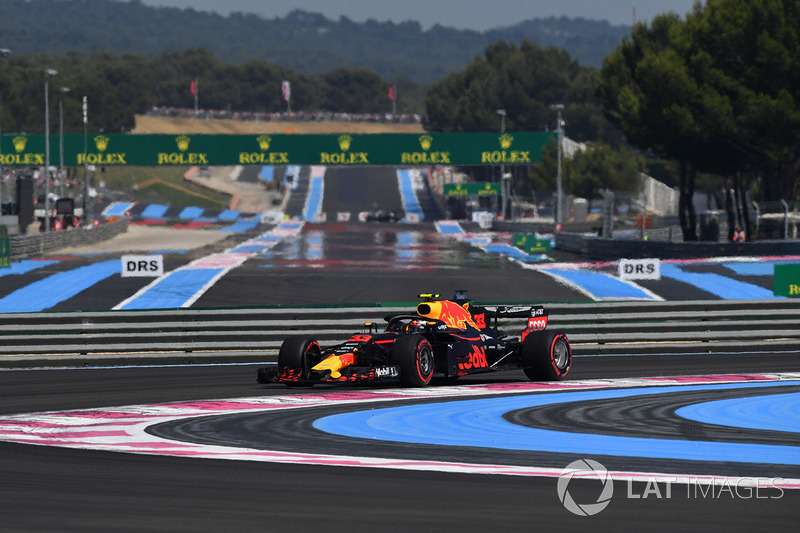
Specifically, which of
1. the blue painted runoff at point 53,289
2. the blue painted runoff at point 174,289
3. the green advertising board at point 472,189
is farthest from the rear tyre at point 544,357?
the green advertising board at point 472,189

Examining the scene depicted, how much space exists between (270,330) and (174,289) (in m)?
16.3

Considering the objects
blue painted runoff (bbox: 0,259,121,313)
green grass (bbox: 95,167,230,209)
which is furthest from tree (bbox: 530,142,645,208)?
blue painted runoff (bbox: 0,259,121,313)

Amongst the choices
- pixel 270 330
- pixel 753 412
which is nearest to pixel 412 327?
pixel 270 330

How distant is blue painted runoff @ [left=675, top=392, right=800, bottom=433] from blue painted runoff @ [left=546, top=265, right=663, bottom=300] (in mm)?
17509

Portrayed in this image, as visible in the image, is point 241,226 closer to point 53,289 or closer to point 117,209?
point 117,209

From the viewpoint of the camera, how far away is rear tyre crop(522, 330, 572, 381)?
15375 millimetres

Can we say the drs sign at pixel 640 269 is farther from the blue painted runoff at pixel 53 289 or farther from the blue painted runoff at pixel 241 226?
the blue painted runoff at pixel 241 226

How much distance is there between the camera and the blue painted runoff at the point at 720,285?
3020 cm

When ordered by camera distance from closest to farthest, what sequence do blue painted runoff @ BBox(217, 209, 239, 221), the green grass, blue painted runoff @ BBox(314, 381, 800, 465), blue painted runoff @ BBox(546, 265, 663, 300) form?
blue painted runoff @ BBox(314, 381, 800, 465)
blue painted runoff @ BBox(546, 265, 663, 300)
blue painted runoff @ BBox(217, 209, 239, 221)
the green grass

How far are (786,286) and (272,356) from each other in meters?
8.70

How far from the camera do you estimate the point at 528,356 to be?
15484 millimetres

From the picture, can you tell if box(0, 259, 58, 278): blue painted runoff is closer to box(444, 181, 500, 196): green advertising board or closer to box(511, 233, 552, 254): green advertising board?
box(511, 233, 552, 254): green advertising board

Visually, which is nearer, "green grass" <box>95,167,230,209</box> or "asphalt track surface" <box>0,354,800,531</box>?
"asphalt track surface" <box>0,354,800,531</box>

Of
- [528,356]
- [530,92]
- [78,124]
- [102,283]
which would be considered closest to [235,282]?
[102,283]
